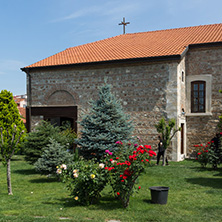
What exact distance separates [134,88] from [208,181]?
26.4 feet

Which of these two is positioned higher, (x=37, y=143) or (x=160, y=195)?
(x=37, y=143)

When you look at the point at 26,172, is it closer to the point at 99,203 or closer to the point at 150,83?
the point at 99,203

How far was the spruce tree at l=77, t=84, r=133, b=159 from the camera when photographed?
44.2 feet

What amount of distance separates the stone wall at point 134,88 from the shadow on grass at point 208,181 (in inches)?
229

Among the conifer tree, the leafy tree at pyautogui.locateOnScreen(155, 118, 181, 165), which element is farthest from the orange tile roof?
the conifer tree

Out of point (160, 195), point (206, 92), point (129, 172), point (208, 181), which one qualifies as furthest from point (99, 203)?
point (206, 92)

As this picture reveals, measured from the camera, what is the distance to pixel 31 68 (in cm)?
1977

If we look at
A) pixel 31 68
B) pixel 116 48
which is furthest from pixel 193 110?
pixel 31 68

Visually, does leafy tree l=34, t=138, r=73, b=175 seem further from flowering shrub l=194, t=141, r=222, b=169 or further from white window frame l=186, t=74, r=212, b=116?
white window frame l=186, t=74, r=212, b=116

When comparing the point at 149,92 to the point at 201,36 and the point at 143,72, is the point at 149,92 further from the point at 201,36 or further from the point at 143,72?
the point at 201,36

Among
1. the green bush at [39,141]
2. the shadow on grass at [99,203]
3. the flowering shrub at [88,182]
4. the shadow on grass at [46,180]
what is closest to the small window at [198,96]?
the green bush at [39,141]

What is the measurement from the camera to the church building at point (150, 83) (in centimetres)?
1680

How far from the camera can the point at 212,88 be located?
17656 mm

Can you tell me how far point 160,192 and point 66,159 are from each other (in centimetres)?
494
